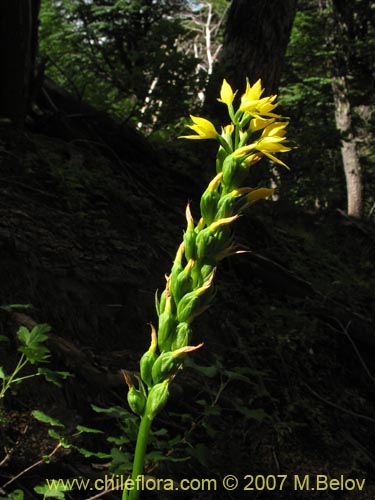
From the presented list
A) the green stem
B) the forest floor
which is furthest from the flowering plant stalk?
the forest floor

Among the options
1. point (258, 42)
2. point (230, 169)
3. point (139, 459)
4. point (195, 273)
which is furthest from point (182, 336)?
point (258, 42)

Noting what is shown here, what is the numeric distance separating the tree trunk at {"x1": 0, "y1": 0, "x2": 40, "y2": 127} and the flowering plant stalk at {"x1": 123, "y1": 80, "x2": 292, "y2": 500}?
3040 millimetres

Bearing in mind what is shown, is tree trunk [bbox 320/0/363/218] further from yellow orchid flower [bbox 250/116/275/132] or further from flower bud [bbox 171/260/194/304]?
flower bud [bbox 171/260/194/304]

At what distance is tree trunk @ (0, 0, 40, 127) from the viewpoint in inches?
141

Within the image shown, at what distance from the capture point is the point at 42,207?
324cm

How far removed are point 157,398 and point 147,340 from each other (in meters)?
1.79

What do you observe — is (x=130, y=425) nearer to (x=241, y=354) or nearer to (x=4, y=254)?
(x=4, y=254)

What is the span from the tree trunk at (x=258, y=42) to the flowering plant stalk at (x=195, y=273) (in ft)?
13.2

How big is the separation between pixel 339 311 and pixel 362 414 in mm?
1085

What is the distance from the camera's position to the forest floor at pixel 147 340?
2025mm

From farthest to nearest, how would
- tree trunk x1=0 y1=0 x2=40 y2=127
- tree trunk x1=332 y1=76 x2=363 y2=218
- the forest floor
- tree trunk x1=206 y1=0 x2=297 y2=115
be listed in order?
tree trunk x1=332 y1=76 x2=363 y2=218
tree trunk x1=206 y1=0 x2=297 y2=115
tree trunk x1=0 y1=0 x2=40 y2=127
the forest floor

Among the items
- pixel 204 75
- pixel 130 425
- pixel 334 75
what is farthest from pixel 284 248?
pixel 334 75

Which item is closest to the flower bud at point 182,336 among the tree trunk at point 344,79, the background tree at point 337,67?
the background tree at point 337,67

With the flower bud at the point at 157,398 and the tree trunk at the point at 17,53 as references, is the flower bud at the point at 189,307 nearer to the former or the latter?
the flower bud at the point at 157,398
